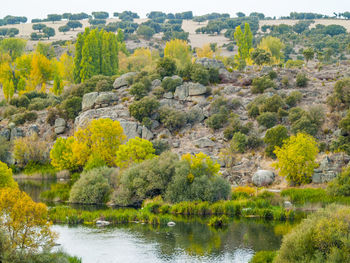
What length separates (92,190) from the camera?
191 ft

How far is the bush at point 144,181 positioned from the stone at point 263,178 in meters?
11.0

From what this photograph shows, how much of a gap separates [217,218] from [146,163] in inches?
493

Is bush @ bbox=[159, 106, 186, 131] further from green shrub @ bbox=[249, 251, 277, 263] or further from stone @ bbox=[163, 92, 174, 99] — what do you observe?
green shrub @ bbox=[249, 251, 277, 263]

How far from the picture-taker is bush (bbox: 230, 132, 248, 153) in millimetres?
72688

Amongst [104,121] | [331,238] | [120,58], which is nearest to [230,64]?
[120,58]

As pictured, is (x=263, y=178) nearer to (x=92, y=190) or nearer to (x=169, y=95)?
(x=92, y=190)

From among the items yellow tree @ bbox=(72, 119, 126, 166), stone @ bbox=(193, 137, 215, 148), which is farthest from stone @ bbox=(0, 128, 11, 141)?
stone @ bbox=(193, 137, 215, 148)

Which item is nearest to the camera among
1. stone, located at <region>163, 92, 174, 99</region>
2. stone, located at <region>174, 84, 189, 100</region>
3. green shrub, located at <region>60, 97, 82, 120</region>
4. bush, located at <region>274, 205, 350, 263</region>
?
bush, located at <region>274, 205, 350, 263</region>

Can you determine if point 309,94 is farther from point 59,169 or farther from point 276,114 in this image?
point 59,169

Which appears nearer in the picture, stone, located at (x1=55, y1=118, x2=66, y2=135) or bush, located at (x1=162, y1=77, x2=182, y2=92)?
stone, located at (x1=55, y1=118, x2=66, y2=135)

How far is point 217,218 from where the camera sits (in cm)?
4881

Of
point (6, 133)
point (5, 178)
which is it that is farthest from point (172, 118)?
point (5, 178)

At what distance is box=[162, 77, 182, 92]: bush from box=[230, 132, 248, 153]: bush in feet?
65.8

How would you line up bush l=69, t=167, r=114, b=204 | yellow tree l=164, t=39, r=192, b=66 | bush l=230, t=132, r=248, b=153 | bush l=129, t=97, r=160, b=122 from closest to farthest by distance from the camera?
1. bush l=69, t=167, r=114, b=204
2. bush l=230, t=132, r=248, b=153
3. bush l=129, t=97, r=160, b=122
4. yellow tree l=164, t=39, r=192, b=66
